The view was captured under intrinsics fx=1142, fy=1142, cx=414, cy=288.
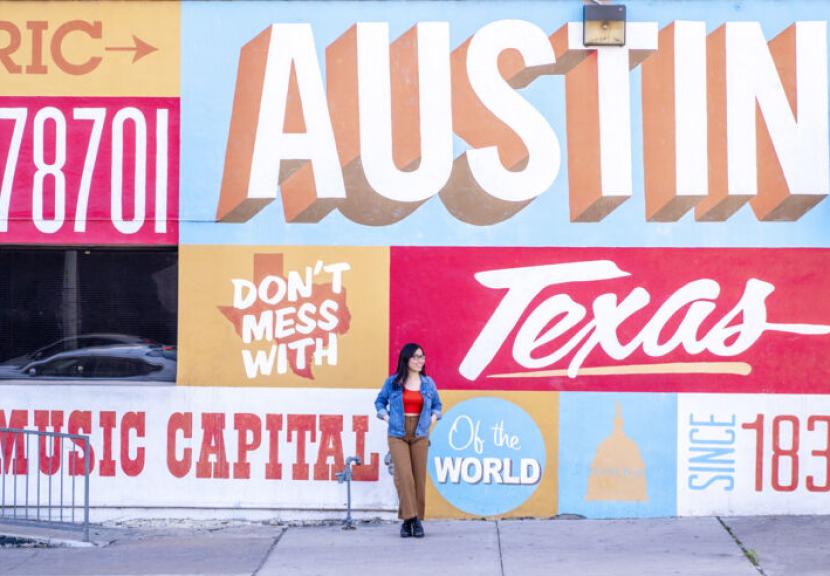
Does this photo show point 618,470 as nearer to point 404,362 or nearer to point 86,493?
point 404,362

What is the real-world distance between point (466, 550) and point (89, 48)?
6263 mm

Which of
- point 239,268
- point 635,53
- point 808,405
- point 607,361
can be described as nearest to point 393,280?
point 239,268

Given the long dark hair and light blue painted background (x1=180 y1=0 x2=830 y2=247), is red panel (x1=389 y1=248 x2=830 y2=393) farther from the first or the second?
the long dark hair

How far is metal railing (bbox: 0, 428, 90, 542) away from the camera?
37.9 ft

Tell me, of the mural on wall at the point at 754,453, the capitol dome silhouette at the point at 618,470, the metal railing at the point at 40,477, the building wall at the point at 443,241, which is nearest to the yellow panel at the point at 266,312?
the building wall at the point at 443,241

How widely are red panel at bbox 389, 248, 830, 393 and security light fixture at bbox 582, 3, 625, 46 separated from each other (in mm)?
2051

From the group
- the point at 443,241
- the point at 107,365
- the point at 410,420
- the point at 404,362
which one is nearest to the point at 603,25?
the point at 443,241

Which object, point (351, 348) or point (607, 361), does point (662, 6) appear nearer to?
point (607, 361)

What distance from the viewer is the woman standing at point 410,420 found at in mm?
10508

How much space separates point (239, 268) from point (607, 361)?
12.5 ft

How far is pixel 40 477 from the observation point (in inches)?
458

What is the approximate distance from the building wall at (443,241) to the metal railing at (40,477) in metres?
0.19

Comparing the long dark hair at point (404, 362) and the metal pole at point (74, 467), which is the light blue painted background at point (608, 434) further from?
the metal pole at point (74, 467)

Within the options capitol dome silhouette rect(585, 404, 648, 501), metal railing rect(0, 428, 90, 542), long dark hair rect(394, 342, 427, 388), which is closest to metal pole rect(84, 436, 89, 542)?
metal railing rect(0, 428, 90, 542)
